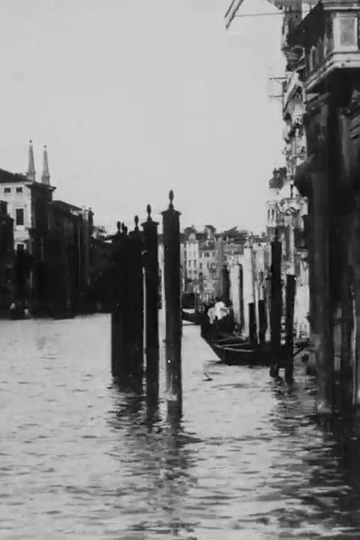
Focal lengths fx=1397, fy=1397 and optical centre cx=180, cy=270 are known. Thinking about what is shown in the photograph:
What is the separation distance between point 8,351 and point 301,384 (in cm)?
511

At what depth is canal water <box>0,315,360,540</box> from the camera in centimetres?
358

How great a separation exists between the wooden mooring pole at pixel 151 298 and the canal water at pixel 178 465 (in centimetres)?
25

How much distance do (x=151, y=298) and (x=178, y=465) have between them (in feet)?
9.79

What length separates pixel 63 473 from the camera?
14.8 ft

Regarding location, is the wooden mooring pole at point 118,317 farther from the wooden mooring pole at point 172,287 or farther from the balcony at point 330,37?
the balcony at point 330,37

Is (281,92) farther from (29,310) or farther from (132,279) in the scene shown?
(29,310)

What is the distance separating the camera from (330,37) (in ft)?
17.3

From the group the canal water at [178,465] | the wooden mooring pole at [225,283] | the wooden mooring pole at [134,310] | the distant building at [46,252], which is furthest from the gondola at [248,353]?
the wooden mooring pole at [225,283]

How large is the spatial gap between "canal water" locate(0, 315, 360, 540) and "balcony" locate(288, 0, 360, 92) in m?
1.37

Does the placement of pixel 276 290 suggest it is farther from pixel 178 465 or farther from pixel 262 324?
pixel 178 465

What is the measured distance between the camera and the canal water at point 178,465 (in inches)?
141

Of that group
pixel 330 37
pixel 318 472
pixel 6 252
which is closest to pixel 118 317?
pixel 330 37

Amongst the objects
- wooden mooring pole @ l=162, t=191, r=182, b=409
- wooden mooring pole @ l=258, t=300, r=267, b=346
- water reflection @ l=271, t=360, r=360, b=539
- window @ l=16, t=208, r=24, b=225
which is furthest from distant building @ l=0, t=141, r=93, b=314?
water reflection @ l=271, t=360, r=360, b=539

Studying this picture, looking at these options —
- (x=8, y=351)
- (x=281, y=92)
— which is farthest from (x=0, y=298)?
(x=281, y=92)
